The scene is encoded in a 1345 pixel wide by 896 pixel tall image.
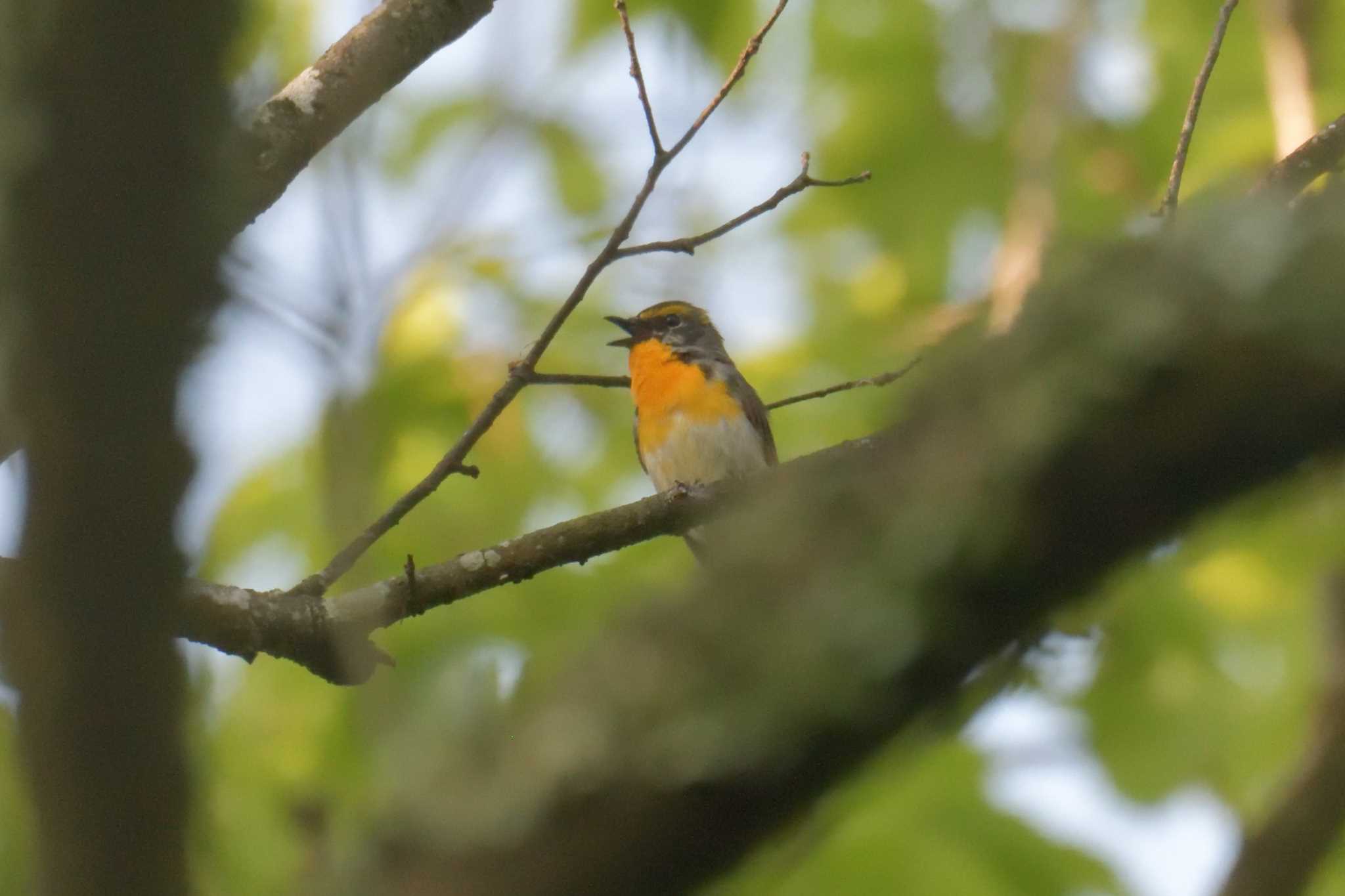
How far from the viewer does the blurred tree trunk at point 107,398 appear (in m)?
1.08

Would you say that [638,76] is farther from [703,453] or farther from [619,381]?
[703,453]

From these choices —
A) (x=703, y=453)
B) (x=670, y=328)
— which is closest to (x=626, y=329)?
(x=670, y=328)

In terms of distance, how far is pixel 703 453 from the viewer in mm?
8375

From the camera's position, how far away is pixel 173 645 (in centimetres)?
118

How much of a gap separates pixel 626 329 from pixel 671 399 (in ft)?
2.57

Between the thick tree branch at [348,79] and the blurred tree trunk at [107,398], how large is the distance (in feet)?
10.3

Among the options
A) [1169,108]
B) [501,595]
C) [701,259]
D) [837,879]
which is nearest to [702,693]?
[837,879]

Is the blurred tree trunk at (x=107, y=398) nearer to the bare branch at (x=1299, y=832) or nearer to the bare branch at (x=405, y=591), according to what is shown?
the bare branch at (x=405, y=591)

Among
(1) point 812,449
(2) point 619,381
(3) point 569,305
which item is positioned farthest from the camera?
(1) point 812,449

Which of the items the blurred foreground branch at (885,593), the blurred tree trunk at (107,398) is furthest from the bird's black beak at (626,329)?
the blurred tree trunk at (107,398)

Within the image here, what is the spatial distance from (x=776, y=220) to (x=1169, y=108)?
294 cm

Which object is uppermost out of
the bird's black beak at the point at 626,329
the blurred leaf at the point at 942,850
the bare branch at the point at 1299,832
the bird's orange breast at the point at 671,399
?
the bird's black beak at the point at 626,329

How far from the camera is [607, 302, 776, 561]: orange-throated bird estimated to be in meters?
8.38

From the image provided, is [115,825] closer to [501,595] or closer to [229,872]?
[229,872]
